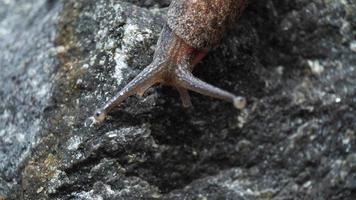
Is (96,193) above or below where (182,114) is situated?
below

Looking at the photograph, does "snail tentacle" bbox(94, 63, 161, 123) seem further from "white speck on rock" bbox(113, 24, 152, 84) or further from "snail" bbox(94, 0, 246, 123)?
"white speck on rock" bbox(113, 24, 152, 84)

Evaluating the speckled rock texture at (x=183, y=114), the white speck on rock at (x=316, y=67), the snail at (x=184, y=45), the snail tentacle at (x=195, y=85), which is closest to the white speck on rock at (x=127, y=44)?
the speckled rock texture at (x=183, y=114)

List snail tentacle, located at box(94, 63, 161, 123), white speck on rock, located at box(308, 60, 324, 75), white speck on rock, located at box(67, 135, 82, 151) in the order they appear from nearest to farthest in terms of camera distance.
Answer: snail tentacle, located at box(94, 63, 161, 123), white speck on rock, located at box(67, 135, 82, 151), white speck on rock, located at box(308, 60, 324, 75)

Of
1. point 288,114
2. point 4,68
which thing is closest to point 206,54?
point 288,114

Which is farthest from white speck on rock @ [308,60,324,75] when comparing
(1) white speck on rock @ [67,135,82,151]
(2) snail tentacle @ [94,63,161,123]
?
(1) white speck on rock @ [67,135,82,151]

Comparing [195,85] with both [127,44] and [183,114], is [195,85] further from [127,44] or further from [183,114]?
[127,44]

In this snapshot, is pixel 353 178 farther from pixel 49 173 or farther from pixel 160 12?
pixel 49 173
